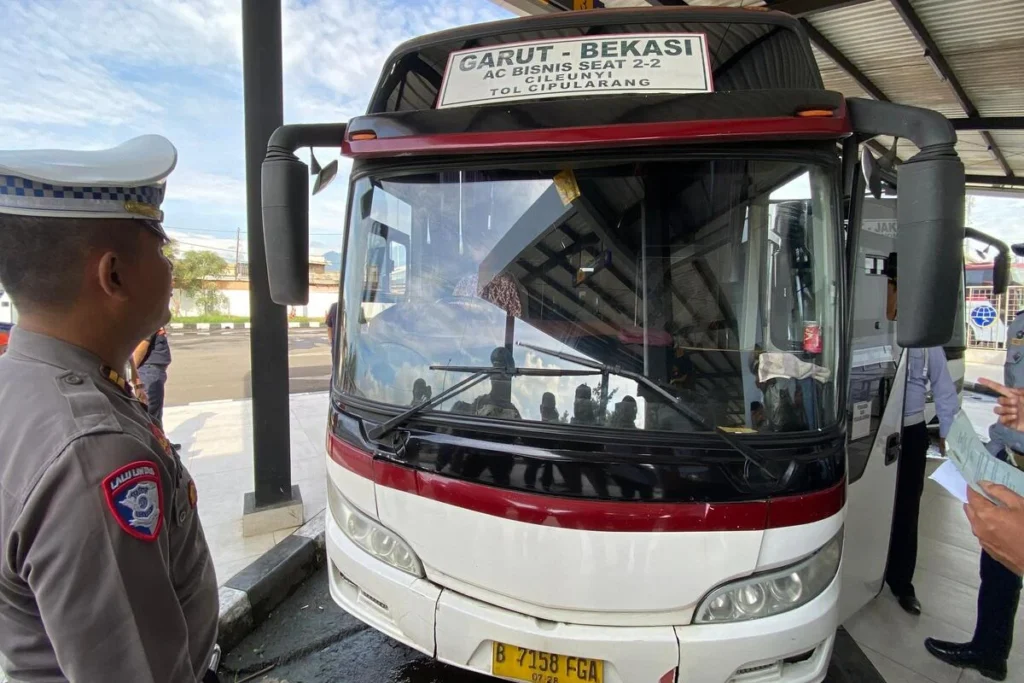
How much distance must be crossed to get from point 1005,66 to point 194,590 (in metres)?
9.15

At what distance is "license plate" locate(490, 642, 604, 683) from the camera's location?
188cm

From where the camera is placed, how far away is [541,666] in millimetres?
1937

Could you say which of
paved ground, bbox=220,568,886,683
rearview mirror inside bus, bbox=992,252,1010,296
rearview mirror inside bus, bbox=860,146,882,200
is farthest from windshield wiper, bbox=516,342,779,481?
rearview mirror inside bus, bbox=992,252,1010,296

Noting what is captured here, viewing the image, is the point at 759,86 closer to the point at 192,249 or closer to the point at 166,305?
the point at 166,305

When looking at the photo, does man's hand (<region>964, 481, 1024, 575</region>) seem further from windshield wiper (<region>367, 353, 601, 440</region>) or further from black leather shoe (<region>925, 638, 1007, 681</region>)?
black leather shoe (<region>925, 638, 1007, 681</region>)

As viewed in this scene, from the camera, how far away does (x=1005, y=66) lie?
6.50 metres

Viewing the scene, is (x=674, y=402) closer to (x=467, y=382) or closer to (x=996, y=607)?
(x=467, y=382)

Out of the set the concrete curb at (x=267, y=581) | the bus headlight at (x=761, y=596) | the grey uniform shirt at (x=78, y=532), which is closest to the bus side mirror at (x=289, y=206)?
the grey uniform shirt at (x=78, y=532)

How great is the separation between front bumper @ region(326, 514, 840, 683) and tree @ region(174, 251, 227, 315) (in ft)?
128

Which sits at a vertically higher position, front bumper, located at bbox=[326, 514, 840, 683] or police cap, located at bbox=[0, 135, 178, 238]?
police cap, located at bbox=[0, 135, 178, 238]

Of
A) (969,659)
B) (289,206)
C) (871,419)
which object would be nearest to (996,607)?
(969,659)

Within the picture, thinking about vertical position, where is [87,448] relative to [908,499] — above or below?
above

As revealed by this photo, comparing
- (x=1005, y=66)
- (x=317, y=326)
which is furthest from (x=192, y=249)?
(x=1005, y=66)

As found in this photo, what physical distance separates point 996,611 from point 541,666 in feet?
7.99
